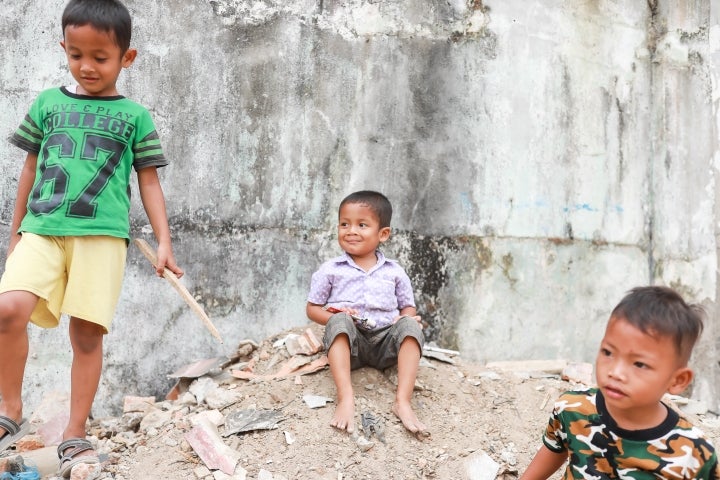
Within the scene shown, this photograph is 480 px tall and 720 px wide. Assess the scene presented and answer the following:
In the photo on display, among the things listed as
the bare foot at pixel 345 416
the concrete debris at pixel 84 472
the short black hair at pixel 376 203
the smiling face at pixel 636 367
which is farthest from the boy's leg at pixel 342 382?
the smiling face at pixel 636 367

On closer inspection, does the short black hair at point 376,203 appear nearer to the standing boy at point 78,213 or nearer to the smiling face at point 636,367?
the standing boy at point 78,213

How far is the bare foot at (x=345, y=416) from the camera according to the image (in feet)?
11.6

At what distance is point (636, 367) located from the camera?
7.75ft

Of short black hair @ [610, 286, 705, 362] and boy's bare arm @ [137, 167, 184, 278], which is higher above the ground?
boy's bare arm @ [137, 167, 184, 278]

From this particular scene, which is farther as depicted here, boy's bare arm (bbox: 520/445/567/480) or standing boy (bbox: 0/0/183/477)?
standing boy (bbox: 0/0/183/477)

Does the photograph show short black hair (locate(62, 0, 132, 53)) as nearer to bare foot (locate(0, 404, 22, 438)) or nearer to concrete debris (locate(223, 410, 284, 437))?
bare foot (locate(0, 404, 22, 438))

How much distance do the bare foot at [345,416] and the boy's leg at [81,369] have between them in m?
1.05

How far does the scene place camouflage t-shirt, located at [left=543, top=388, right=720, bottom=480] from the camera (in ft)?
7.75

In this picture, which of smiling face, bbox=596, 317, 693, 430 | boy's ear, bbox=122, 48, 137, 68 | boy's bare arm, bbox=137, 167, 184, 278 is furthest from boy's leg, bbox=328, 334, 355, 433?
boy's ear, bbox=122, 48, 137, 68

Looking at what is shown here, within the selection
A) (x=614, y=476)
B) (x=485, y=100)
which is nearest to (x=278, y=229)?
(x=485, y=100)

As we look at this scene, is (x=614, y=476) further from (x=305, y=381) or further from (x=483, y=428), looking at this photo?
(x=305, y=381)

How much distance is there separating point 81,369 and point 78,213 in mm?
667

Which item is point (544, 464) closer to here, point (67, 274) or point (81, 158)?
point (67, 274)

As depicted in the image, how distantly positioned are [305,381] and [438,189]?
171cm
